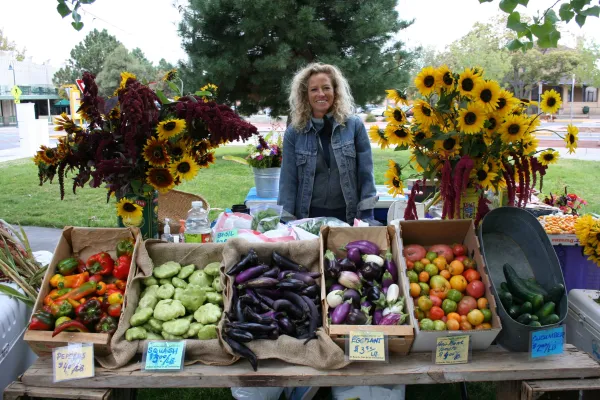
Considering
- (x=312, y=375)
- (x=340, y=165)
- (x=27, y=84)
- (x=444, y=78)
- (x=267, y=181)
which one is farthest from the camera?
(x=27, y=84)

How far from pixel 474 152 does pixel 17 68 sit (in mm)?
46374

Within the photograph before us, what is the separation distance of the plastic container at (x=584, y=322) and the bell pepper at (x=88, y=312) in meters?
1.99

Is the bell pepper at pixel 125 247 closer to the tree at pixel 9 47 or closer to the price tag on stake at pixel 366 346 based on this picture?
the price tag on stake at pixel 366 346

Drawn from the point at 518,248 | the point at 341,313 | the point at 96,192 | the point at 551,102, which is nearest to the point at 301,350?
the point at 341,313

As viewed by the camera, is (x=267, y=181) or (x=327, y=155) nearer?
(x=327, y=155)

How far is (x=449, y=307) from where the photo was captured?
1.82 metres

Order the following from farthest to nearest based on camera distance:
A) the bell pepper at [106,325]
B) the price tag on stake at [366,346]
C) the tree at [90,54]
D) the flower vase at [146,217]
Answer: the tree at [90,54] → the flower vase at [146,217] → the bell pepper at [106,325] → the price tag on stake at [366,346]

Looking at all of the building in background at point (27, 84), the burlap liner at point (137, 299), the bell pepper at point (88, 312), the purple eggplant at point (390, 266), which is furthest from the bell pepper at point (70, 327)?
the building in background at point (27, 84)

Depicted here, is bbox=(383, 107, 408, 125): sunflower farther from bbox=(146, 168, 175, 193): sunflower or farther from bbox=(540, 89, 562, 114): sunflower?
bbox=(146, 168, 175, 193): sunflower

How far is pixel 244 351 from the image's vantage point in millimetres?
1692

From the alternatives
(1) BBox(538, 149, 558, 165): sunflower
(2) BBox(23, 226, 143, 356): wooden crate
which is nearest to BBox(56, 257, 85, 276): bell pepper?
(2) BBox(23, 226, 143, 356): wooden crate

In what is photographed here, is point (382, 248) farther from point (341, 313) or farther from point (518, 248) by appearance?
point (518, 248)

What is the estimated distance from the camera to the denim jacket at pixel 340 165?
3.13 meters

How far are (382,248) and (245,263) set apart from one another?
60 cm
